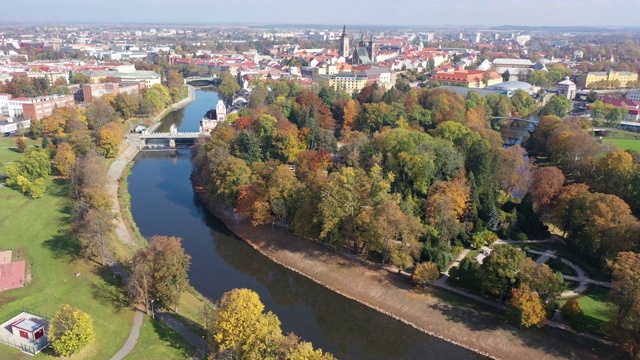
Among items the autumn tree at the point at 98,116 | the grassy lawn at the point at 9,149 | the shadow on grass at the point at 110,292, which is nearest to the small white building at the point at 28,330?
the shadow on grass at the point at 110,292

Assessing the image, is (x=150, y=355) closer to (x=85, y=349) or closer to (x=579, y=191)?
(x=85, y=349)

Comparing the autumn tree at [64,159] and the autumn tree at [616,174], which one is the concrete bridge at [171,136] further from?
the autumn tree at [616,174]

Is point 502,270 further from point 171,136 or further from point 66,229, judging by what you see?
point 171,136

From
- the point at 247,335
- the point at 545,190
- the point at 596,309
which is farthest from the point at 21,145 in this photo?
the point at 596,309

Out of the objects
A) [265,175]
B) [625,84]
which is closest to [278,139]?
[265,175]

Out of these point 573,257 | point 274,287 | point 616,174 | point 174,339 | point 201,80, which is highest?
point 201,80

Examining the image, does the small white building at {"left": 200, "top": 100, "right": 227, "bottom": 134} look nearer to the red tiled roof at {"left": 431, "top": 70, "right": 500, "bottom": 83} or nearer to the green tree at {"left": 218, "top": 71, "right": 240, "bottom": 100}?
the green tree at {"left": 218, "top": 71, "right": 240, "bottom": 100}

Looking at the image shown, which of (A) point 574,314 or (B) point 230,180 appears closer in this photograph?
(A) point 574,314

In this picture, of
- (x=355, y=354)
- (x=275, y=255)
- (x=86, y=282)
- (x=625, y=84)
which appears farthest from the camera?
(x=625, y=84)
